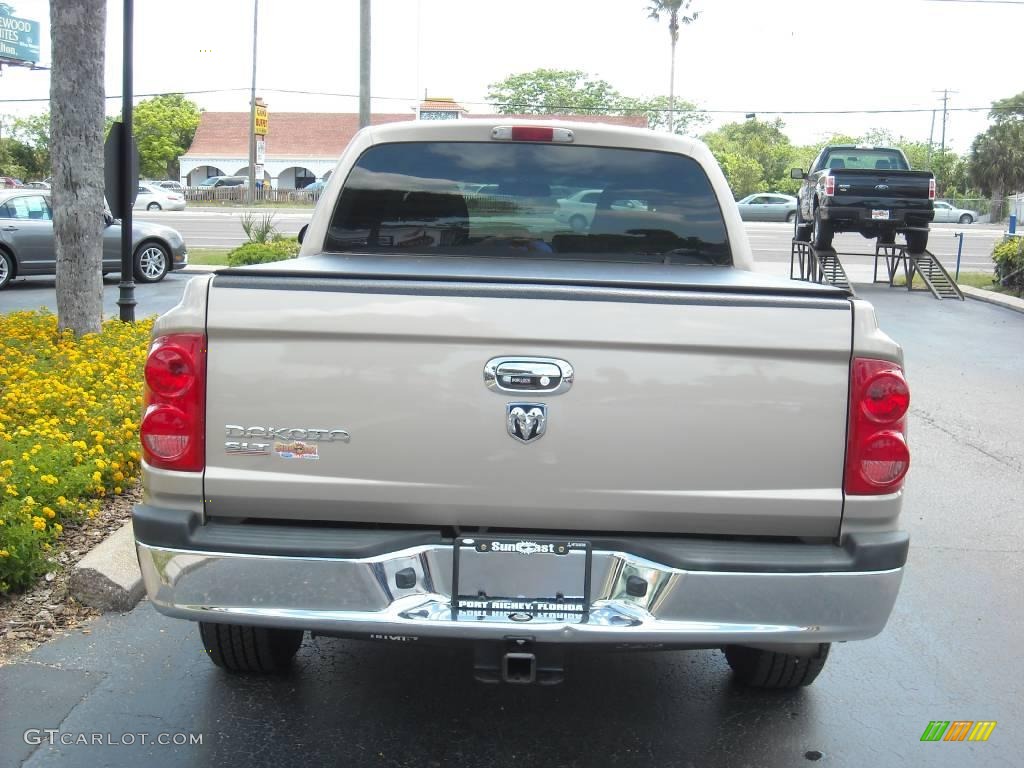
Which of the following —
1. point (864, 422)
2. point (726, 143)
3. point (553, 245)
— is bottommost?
point (864, 422)

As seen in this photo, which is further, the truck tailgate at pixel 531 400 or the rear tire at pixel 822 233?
the rear tire at pixel 822 233

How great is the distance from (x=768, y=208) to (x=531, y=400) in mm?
44489

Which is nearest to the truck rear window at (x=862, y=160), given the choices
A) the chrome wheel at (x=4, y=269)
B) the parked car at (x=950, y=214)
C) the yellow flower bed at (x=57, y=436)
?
the chrome wheel at (x=4, y=269)

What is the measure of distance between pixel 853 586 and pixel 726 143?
265 ft

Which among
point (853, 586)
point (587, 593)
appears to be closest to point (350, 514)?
point (587, 593)

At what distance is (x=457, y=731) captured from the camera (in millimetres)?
3730

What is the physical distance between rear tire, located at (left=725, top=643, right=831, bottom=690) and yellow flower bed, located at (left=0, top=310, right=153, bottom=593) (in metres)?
3.10

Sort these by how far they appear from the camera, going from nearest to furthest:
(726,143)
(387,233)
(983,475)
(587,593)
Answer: (587,593) < (387,233) < (983,475) < (726,143)

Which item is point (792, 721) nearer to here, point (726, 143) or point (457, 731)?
point (457, 731)

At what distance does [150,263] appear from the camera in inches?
731

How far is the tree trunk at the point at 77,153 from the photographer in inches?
368

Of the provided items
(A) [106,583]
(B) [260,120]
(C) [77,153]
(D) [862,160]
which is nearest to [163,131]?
(B) [260,120]

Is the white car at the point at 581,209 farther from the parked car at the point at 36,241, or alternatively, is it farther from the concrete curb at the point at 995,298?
the concrete curb at the point at 995,298

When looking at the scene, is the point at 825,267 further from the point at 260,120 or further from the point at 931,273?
the point at 260,120
